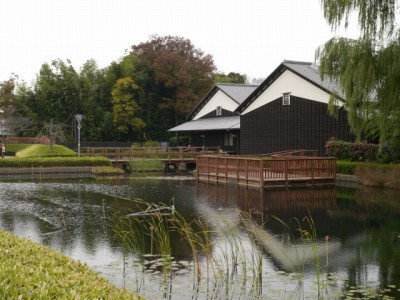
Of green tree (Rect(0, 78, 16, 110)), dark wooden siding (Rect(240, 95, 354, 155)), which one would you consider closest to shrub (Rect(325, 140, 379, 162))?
dark wooden siding (Rect(240, 95, 354, 155))

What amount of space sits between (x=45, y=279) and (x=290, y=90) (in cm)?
2426

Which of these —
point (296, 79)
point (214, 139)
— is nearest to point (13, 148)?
point (214, 139)

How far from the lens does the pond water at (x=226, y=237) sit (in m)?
6.70

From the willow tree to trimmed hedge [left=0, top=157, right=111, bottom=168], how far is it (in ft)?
56.8

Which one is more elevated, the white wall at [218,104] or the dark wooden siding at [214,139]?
the white wall at [218,104]

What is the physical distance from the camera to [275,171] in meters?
19.6

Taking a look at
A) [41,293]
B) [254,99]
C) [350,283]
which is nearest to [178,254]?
[350,283]

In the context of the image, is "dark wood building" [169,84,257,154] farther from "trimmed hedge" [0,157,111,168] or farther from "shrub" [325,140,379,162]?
"shrub" [325,140,379,162]

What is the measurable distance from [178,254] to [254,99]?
22914 mm

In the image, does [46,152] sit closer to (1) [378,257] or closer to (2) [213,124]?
(2) [213,124]

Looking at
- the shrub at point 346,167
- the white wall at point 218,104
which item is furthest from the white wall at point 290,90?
the white wall at point 218,104

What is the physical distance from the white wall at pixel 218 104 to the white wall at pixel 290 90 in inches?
251

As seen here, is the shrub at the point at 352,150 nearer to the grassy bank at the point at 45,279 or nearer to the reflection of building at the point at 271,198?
the reflection of building at the point at 271,198

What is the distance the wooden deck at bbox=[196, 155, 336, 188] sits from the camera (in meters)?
19.6
